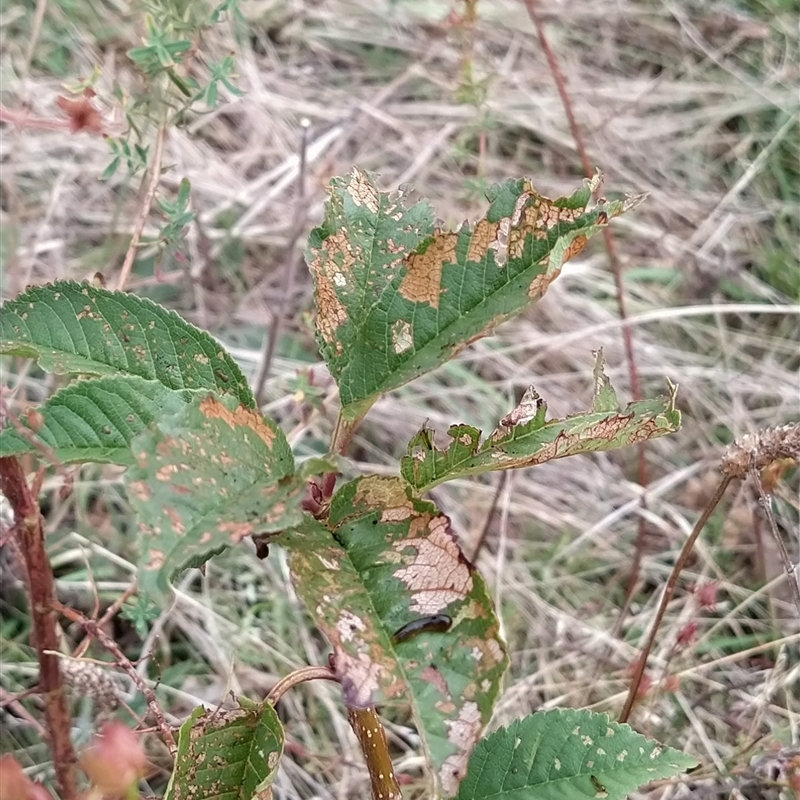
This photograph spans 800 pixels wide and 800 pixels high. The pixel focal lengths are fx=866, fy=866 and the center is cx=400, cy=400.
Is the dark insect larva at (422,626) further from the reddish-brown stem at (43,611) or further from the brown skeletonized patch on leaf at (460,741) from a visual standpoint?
the reddish-brown stem at (43,611)

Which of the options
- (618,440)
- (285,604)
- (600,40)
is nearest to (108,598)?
(285,604)

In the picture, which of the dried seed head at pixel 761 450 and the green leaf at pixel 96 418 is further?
the dried seed head at pixel 761 450

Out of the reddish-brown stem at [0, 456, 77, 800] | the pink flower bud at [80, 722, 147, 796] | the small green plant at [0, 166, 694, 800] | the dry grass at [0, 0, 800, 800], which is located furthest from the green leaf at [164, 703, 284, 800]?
the dry grass at [0, 0, 800, 800]

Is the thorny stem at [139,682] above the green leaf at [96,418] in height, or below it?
below

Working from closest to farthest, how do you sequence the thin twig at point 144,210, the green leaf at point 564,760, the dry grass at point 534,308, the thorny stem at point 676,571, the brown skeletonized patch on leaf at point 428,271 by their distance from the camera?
1. the brown skeletonized patch on leaf at point 428,271
2. the green leaf at point 564,760
3. the thorny stem at point 676,571
4. the thin twig at point 144,210
5. the dry grass at point 534,308

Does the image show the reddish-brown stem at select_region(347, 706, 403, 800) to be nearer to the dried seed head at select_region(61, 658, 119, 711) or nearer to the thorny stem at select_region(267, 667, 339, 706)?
Answer: the thorny stem at select_region(267, 667, 339, 706)

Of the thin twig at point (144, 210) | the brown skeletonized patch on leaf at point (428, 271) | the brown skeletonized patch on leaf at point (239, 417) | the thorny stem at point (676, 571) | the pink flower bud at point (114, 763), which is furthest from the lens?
the thin twig at point (144, 210)

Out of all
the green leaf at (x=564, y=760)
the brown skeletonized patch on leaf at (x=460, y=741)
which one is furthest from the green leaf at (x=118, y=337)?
the green leaf at (x=564, y=760)
